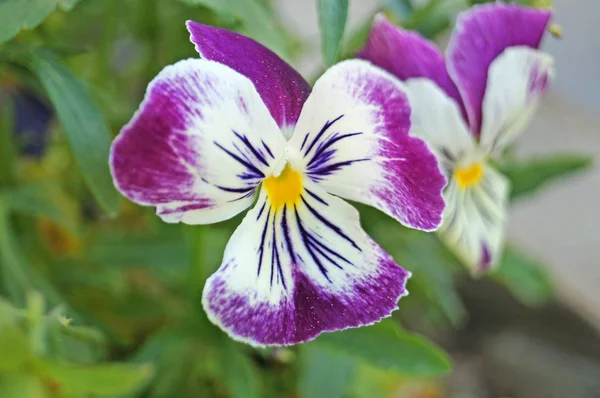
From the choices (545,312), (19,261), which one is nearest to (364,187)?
(19,261)

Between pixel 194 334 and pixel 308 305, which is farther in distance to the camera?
pixel 194 334

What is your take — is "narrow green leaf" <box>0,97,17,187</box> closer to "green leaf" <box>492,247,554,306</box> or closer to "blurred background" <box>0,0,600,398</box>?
"blurred background" <box>0,0,600,398</box>

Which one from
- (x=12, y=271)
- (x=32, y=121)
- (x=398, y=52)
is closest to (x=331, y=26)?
(x=398, y=52)

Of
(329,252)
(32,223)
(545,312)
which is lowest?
(545,312)

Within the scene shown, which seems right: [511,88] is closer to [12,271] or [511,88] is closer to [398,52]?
[398,52]

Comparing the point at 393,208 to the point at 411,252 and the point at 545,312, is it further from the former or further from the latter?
the point at 545,312

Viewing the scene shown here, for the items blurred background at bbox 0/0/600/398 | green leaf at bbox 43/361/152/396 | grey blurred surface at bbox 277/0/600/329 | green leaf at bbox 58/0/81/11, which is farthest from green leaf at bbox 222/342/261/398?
grey blurred surface at bbox 277/0/600/329

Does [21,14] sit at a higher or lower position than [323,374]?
higher

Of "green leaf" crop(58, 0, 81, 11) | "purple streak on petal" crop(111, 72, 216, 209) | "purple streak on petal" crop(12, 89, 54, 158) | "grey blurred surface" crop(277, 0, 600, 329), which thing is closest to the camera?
"purple streak on petal" crop(111, 72, 216, 209)
